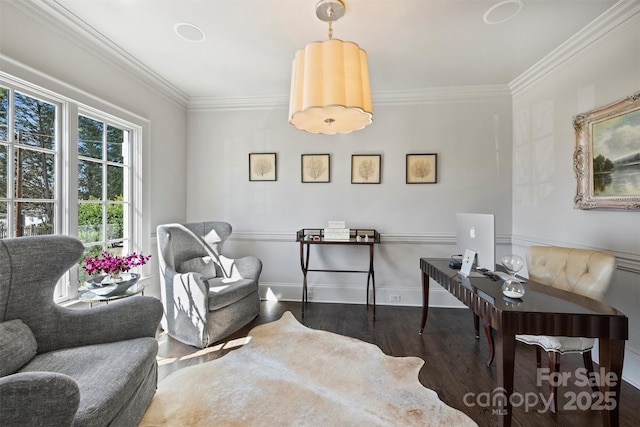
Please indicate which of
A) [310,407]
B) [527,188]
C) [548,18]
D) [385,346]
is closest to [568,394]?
[385,346]

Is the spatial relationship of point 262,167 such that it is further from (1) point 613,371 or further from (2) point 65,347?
(1) point 613,371

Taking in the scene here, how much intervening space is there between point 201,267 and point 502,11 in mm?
3583

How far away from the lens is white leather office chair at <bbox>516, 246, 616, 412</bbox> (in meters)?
1.63

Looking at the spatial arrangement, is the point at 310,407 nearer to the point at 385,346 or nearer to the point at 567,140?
the point at 385,346

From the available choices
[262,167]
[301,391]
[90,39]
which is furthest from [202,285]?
[90,39]

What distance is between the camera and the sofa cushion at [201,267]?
113 inches

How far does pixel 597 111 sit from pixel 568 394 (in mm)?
2152

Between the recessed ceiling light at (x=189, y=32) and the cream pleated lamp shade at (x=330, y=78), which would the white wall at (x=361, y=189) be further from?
the cream pleated lamp shade at (x=330, y=78)

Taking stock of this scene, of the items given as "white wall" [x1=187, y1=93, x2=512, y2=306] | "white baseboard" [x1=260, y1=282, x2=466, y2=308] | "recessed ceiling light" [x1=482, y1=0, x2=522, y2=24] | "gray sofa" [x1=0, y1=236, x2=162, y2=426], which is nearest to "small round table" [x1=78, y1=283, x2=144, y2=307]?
"gray sofa" [x1=0, y1=236, x2=162, y2=426]

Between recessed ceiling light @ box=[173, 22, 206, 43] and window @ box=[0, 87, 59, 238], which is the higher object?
recessed ceiling light @ box=[173, 22, 206, 43]

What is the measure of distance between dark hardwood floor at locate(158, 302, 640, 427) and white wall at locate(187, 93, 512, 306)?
391 millimetres

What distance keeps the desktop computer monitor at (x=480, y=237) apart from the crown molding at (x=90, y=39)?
3.45 metres

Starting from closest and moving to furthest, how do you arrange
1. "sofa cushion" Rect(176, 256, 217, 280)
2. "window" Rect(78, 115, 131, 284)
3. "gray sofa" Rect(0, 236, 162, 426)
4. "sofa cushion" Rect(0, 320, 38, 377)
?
"gray sofa" Rect(0, 236, 162, 426) < "sofa cushion" Rect(0, 320, 38, 377) < "window" Rect(78, 115, 131, 284) < "sofa cushion" Rect(176, 256, 217, 280)

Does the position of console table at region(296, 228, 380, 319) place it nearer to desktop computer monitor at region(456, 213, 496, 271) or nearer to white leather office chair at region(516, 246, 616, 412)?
desktop computer monitor at region(456, 213, 496, 271)
